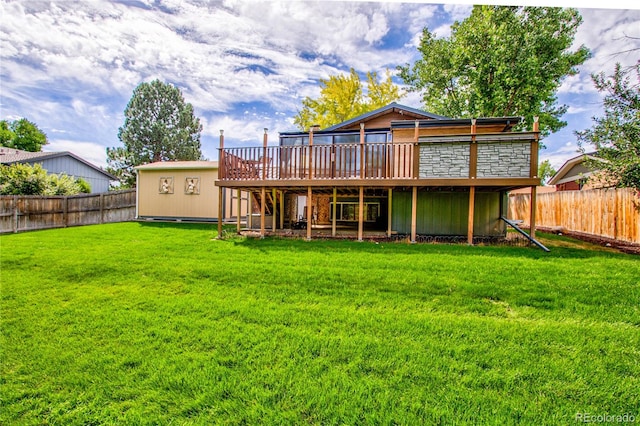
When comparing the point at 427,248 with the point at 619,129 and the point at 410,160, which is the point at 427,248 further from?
the point at 619,129

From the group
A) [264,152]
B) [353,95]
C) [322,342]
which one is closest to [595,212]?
[264,152]

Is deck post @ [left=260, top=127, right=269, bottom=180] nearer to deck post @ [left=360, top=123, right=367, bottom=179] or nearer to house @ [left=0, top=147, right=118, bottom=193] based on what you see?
deck post @ [left=360, top=123, right=367, bottom=179]

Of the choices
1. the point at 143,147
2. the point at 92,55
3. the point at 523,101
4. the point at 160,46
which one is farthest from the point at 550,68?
the point at 143,147

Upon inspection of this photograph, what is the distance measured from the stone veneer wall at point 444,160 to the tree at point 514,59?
25.9 ft

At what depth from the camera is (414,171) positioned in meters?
7.13

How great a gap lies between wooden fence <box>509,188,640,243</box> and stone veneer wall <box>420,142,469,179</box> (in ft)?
13.5

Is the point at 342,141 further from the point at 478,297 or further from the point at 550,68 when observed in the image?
the point at 550,68

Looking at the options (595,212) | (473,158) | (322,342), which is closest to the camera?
(322,342)

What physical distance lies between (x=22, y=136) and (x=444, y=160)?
35.3 metres

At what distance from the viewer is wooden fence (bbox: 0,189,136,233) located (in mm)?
9695

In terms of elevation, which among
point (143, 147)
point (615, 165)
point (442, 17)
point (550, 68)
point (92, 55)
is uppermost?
point (550, 68)

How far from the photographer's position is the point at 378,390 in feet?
6.61

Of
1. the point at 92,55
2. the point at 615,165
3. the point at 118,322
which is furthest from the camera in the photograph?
the point at 615,165

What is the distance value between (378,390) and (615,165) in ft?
25.2
